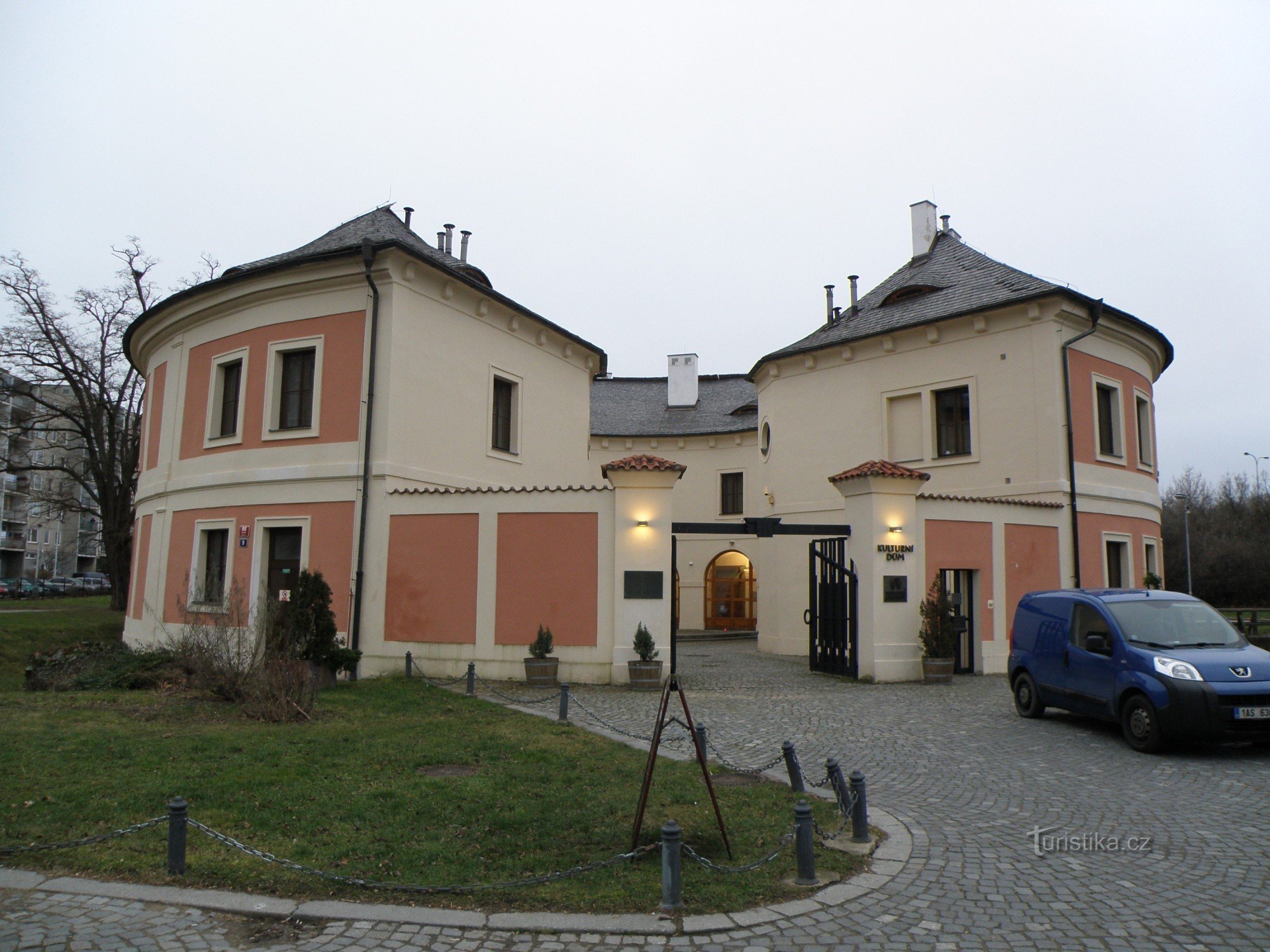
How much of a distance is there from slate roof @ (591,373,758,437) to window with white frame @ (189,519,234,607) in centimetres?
1692

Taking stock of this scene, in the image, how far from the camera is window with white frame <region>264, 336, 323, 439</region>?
57.5ft

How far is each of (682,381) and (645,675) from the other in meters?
23.4

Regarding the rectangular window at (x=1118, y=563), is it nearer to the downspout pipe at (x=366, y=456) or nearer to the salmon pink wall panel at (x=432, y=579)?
the salmon pink wall panel at (x=432, y=579)

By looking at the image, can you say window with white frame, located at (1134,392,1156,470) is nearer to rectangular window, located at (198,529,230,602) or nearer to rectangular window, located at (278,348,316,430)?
rectangular window, located at (278,348,316,430)

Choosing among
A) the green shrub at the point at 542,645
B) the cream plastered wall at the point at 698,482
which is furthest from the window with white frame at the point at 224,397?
the cream plastered wall at the point at 698,482

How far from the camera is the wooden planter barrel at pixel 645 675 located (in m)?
14.1

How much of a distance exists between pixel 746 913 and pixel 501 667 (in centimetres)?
1090

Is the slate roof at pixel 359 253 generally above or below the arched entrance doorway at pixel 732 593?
above

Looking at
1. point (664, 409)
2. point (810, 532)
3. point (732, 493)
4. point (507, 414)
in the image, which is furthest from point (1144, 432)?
point (664, 409)

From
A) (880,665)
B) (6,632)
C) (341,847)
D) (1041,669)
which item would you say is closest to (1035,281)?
(880,665)

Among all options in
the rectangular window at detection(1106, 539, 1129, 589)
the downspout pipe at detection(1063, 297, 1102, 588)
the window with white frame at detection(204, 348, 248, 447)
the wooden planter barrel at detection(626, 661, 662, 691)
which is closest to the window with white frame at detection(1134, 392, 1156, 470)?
the rectangular window at detection(1106, 539, 1129, 589)

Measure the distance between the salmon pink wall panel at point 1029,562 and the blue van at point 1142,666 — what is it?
610cm

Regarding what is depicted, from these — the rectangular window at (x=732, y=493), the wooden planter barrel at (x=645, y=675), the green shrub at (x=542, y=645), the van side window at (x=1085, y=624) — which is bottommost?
the wooden planter barrel at (x=645, y=675)

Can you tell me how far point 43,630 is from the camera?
25.1m
